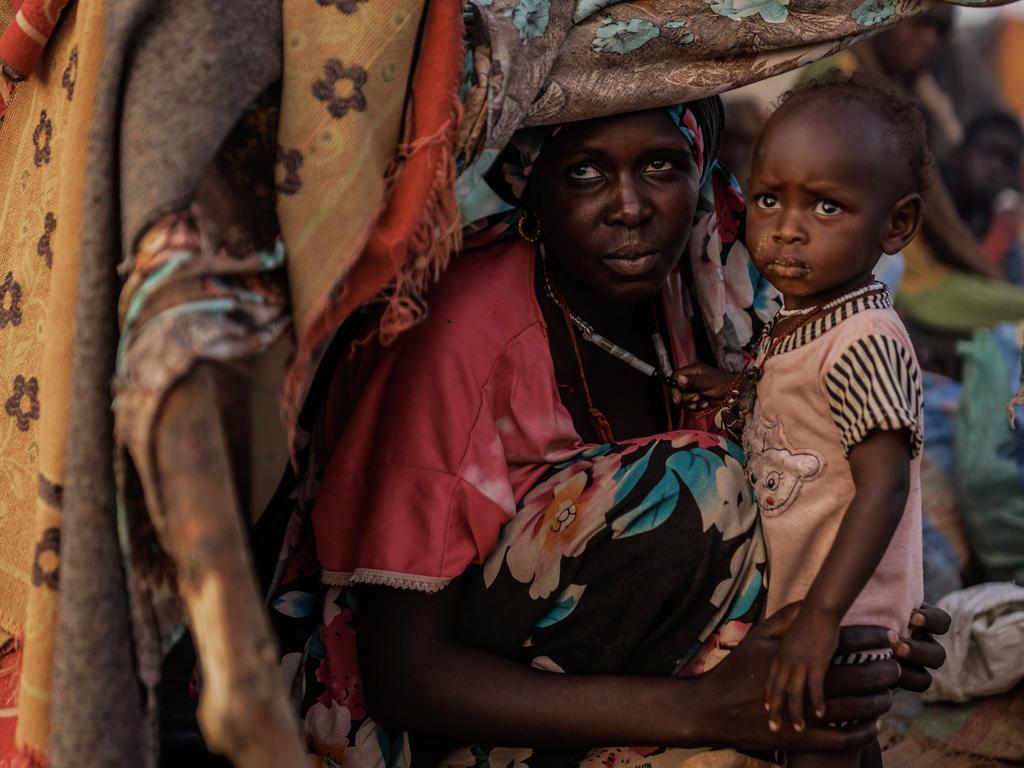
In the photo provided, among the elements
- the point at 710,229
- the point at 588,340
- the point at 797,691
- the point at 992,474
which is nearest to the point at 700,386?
the point at 588,340

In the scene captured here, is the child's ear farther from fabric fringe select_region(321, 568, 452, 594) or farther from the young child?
fabric fringe select_region(321, 568, 452, 594)

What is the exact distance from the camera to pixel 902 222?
2.26 metres

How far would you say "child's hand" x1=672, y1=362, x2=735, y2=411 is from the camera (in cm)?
263

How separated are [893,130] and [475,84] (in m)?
0.72

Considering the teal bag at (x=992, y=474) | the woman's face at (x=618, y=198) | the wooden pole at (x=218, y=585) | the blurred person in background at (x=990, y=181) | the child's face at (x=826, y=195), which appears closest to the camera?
the wooden pole at (x=218, y=585)

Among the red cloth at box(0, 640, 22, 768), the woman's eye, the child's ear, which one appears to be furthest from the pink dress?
the red cloth at box(0, 640, 22, 768)

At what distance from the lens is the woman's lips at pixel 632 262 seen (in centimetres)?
255

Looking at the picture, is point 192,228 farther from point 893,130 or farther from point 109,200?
Answer: point 893,130

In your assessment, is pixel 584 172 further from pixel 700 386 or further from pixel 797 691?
pixel 797 691

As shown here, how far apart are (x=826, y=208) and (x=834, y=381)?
0.30 m

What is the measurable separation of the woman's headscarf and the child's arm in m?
0.83

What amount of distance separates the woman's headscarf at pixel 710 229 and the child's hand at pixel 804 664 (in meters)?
0.91

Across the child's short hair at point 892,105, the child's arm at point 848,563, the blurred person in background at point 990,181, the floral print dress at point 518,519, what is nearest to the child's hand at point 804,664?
the child's arm at point 848,563

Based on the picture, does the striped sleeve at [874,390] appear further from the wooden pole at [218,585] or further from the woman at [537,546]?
the wooden pole at [218,585]
